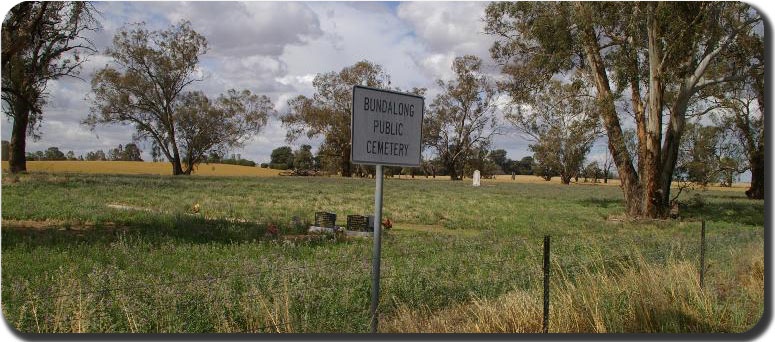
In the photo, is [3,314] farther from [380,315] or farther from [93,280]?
[380,315]

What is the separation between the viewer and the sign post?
16.6ft

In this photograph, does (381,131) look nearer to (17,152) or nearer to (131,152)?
(17,152)

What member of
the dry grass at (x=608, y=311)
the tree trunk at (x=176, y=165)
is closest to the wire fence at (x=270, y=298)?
the dry grass at (x=608, y=311)

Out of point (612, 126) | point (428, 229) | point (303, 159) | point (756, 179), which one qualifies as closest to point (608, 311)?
point (428, 229)

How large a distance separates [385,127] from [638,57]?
21656 mm

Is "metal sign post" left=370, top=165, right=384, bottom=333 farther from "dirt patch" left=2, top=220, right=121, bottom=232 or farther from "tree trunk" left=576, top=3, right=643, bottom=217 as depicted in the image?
"tree trunk" left=576, top=3, right=643, bottom=217

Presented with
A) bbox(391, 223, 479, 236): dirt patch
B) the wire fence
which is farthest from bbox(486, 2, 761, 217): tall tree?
the wire fence

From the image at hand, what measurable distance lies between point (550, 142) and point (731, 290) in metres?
24.4

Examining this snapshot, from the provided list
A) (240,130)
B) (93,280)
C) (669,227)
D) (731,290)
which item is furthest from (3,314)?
(240,130)

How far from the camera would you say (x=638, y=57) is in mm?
24484

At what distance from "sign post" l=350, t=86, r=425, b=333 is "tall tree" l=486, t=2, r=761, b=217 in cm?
1760

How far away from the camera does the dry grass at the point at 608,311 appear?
20.0 feet

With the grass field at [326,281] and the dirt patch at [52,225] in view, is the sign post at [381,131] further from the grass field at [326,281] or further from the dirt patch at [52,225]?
the dirt patch at [52,225]

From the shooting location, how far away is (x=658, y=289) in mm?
6980
